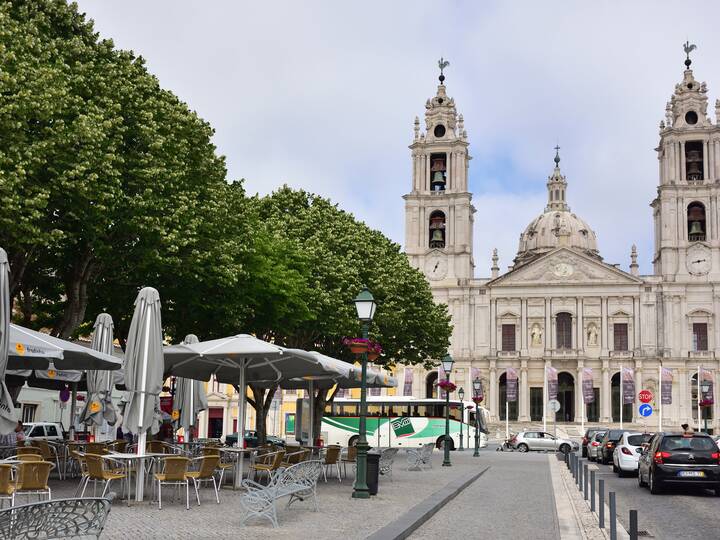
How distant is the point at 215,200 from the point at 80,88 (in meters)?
4.46

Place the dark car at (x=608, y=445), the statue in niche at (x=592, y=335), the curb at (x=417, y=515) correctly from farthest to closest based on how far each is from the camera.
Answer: the statue in niche at (x=592, y=335)
the dark car at (x=608, y=445)
the curb at (x=417, y=515)

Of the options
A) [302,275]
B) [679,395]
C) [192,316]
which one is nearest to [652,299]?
[679,395]

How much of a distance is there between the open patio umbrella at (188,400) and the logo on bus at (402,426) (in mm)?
26978

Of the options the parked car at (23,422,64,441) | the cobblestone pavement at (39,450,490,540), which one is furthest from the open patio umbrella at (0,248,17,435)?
the parked car at (23,422,64,441)

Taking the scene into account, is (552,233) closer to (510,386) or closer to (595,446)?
(510,386)

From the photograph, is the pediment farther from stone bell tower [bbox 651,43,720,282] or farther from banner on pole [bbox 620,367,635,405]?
banner on pole [bbox 620,367,635,405]

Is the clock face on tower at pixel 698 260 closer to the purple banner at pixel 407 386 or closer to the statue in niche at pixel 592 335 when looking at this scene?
the statue in niche at pixel 592 335

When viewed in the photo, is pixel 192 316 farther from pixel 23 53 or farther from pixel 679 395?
pixel 679 395

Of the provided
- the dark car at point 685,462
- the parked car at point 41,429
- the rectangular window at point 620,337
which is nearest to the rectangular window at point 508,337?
the rectangular window at point 620,337

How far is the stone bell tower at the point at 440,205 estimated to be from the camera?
247 ft

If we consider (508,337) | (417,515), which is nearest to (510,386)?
(508,337)

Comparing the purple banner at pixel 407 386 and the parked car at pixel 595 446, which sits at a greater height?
the purple banner at pixel 407 386

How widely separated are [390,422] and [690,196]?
3860 centimetres

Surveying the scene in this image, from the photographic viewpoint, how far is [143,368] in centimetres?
1414
